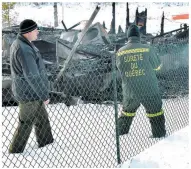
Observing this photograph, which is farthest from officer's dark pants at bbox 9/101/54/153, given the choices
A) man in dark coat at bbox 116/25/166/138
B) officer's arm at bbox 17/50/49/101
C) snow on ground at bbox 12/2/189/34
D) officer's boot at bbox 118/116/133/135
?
snow on ground at bbox 12/2/189/34

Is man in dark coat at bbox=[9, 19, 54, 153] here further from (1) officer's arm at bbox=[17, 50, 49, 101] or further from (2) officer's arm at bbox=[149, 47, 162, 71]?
(2) officer's arm at bbox=[149, 47, 162, 71]

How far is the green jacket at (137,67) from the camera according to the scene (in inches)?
169

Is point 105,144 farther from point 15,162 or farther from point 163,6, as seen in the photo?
point 163,6

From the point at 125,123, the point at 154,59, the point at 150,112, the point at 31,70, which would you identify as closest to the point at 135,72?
the point at 154,59

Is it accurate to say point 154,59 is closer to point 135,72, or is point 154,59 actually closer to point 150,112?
point 135,72

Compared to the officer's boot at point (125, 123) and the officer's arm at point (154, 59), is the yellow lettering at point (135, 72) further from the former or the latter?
the officer's boot at point (125, 123)

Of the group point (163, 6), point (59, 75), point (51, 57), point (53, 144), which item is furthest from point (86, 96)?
point (163, 6)

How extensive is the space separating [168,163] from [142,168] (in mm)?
338

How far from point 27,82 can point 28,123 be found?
52 cm

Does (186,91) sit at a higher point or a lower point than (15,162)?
lower

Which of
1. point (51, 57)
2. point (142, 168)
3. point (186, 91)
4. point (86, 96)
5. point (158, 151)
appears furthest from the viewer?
point (51, 57)

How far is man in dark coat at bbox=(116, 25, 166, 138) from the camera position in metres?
4.33

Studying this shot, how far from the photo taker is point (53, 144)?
13.5 feet

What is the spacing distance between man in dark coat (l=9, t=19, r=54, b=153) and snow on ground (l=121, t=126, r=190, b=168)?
1.23 m
